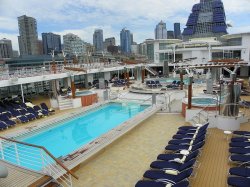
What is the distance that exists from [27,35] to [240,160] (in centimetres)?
10937

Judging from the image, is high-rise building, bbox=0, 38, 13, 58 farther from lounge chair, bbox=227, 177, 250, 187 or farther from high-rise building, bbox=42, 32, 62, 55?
lounge chair, bbox=227, 177, 250, 187

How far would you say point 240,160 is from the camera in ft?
20.6

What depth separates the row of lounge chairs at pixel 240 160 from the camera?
519 cm

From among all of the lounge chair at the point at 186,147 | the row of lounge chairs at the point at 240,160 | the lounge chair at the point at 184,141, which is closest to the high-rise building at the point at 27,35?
the lounge chair at the point at 184,141

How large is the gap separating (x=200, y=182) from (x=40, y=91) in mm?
18112

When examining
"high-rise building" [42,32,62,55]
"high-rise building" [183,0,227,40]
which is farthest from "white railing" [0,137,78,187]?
"high-rise building" [42,32,62,55]

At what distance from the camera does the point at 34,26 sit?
10625cm

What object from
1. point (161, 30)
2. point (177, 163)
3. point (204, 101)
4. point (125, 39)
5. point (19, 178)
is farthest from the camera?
point (161, 30)

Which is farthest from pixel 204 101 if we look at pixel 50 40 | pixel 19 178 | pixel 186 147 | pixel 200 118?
pixel 50 40

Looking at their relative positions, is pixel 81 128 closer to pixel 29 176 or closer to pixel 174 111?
pixel 174 111

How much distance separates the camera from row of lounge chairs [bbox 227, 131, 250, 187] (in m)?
5.19

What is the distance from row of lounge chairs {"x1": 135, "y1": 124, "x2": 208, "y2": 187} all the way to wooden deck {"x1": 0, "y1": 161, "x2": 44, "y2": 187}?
7.35 feet

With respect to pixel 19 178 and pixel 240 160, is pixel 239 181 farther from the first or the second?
pixel 19 178

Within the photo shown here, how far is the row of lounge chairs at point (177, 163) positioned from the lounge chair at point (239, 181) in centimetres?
83
